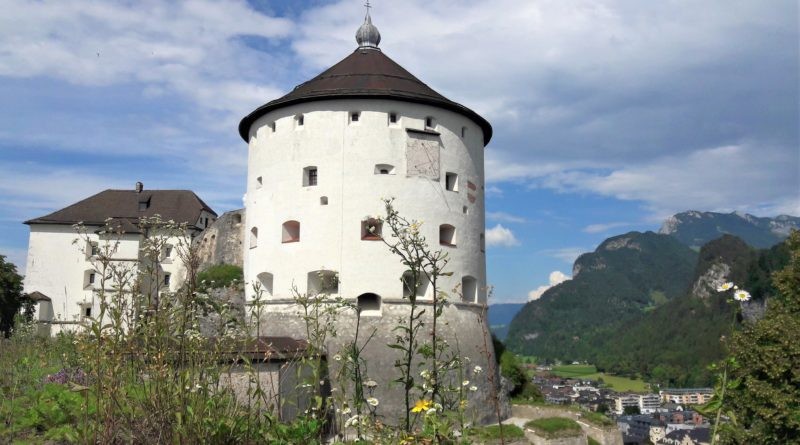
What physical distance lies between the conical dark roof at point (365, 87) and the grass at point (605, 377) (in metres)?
93.1

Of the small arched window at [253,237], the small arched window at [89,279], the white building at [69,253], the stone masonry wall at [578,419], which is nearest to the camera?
the stone masonry wall at [578,419]

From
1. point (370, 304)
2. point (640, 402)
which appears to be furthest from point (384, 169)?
Result: point (640, 402)

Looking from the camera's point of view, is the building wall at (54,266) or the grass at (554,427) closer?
the grass at (554,427)

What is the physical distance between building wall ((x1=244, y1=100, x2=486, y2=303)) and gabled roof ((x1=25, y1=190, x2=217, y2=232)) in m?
16.6

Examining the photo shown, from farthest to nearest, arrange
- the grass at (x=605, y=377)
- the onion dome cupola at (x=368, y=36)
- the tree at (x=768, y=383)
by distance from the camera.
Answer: the grass at (x=605, y=377) < the onion dome cupola at (x=368, y=36) < the tree at (x=768, y=383)

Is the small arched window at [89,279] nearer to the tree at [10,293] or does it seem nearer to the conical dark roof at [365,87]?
the tree at [10,293]

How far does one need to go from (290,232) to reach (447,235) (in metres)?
4.69

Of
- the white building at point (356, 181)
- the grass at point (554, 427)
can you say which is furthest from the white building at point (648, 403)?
the white building at point (356, 181)

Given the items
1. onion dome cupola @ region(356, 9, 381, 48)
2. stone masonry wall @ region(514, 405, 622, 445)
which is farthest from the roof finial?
stone masonry wall @ region(514, 405, 622, 445)

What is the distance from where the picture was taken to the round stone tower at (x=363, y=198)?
16250mm

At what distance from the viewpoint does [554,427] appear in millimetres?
16047

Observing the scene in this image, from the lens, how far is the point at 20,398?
6836 mm

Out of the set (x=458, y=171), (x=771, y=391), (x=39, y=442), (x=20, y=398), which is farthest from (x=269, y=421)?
(x=458, y=171)

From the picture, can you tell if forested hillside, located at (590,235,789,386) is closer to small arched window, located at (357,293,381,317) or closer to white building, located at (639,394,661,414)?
white building, located at (639,394,661,414)
